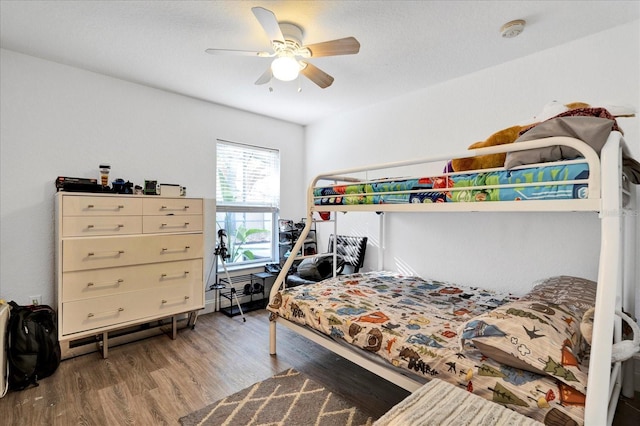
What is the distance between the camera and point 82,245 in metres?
2.34

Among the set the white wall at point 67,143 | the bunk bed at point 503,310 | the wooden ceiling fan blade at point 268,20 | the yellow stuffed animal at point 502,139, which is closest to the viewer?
the bunk bed at point 503,310

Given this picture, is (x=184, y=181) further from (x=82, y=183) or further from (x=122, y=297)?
(x=122, y=297)

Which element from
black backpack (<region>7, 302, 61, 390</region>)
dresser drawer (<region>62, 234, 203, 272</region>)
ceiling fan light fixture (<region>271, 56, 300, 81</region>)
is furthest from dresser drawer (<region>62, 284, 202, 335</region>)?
ceiling fan light fixture (<region>271, 56, 300, 81</region>)

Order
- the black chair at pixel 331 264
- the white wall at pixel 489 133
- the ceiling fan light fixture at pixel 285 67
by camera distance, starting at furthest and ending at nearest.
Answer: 1. the black chair at pixel 331 264
2. the white wall at pixel 489 133
3. the ceiling fan light fixture at pixel 285 67

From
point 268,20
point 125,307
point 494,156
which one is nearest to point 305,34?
point 268,20

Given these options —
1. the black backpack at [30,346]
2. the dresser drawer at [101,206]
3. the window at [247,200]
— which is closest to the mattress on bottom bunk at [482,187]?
the dresser drawer at [101,206]

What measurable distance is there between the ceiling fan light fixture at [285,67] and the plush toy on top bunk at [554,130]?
1176mm

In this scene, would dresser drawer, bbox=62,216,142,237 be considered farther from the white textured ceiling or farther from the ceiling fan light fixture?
the ceiling fan light fixture

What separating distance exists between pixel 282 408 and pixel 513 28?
2.85m

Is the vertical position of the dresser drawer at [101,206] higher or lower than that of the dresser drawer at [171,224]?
higher

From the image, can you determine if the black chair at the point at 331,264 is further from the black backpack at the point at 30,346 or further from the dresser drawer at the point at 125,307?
the black backpack at the point at 30,346

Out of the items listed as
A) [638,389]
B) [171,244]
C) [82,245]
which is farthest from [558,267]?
[82,245]

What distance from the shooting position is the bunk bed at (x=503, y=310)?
1.12 meters

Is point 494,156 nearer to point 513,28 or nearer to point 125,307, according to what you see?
point 513,28
